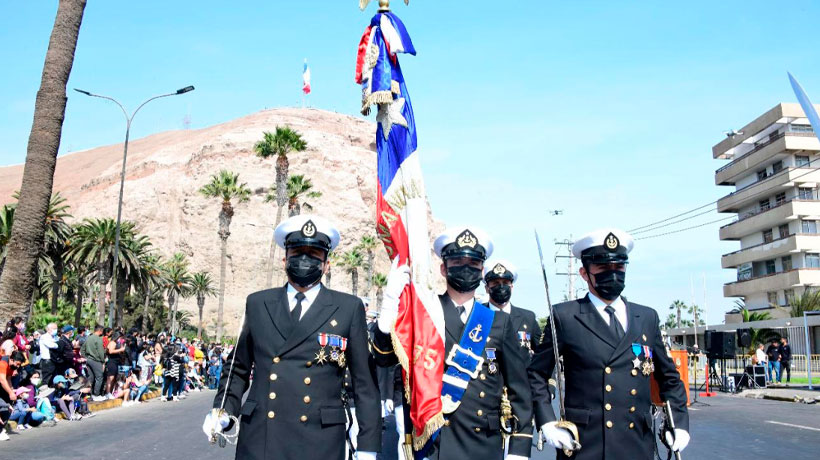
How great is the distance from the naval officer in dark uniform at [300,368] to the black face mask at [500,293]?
5.14 metres

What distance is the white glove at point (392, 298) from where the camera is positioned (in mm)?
5191

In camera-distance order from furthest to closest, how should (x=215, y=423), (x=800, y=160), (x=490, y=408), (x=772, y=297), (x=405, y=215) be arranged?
(x=772, y=297)
(x=800, y=160)
(x=405, y=215)
(x=490, y=408)
(x=215, y=423)

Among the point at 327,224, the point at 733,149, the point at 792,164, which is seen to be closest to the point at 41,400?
the point at 327,224

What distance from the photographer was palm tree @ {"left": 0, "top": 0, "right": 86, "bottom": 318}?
56.0 ft

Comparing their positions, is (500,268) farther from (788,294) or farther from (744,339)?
(788,294)

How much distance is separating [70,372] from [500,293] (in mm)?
11588

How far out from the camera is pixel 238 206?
111250mm

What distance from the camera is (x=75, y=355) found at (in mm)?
18906

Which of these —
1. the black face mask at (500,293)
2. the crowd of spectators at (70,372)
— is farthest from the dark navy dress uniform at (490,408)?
the crowd of spectators at (70,372)

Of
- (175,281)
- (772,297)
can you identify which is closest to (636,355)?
(772,297)

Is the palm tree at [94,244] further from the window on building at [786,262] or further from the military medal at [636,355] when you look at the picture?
the window on building at [786,262]

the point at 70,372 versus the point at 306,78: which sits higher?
the point at 306,78

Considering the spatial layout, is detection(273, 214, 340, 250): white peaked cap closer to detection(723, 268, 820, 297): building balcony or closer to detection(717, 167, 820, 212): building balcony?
detection(717, 167, 820, 212): building balcony

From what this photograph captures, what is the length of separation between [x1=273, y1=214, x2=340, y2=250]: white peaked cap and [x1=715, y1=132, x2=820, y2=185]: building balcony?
52426mm
